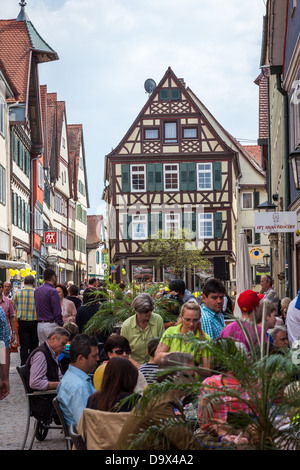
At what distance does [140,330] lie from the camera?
7855 mm

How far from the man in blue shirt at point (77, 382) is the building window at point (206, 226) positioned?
3943 centimetres

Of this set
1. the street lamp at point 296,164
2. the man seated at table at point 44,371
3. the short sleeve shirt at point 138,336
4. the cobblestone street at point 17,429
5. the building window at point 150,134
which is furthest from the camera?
the building window at point 150,134

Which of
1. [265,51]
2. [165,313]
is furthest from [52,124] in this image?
[165,313]

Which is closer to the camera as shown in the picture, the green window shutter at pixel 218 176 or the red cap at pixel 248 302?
the red cap at pixel 248 302

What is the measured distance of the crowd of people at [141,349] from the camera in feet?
12.6

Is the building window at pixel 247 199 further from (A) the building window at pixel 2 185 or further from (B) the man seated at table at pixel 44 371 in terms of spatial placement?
(B) the man seated at table at pixel 44 371

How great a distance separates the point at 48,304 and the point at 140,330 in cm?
385

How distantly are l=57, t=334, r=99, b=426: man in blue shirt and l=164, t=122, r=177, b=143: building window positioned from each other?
39.9 meters

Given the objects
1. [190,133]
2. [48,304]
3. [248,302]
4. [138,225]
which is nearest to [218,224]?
[138,225]

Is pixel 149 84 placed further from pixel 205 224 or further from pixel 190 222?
pixel 205 224

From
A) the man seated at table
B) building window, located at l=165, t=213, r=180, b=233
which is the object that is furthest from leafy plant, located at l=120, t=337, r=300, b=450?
building window, located at l=165, t=213, r=180, b=233

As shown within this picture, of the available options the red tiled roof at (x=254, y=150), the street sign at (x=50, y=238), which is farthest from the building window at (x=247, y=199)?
the street sign at (x=50, y=238)

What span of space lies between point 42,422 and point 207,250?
37.7m

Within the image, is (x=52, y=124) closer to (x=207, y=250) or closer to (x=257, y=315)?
(x=207, y=250)
